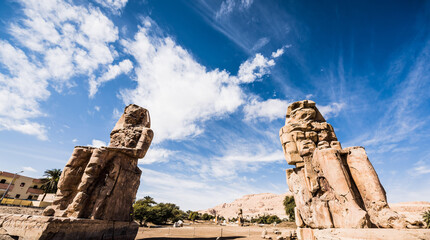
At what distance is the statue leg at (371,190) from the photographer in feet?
10.8

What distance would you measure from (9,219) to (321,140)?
821 centimetres

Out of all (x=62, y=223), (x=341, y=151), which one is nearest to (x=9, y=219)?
(x=62, y=223)

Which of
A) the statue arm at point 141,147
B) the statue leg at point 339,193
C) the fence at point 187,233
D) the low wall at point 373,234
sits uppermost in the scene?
the statue arm at point 141,147

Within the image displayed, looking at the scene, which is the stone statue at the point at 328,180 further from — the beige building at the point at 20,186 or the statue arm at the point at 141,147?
the beige building at the point at 20,186

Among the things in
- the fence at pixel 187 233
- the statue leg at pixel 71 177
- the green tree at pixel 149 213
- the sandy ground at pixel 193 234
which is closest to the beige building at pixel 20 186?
the green tree at pixel 149 213

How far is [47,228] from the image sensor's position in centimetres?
407

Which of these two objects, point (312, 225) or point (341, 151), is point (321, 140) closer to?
point (341, 151)

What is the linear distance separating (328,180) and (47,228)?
6368 mm

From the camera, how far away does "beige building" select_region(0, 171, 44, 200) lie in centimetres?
2969

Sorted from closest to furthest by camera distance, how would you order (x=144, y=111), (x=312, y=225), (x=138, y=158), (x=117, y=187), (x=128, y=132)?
(x=312, y=225)
(x=117, y=187)
(x=138, y=158)
(x=128, y=132)
(x=144, y=111)

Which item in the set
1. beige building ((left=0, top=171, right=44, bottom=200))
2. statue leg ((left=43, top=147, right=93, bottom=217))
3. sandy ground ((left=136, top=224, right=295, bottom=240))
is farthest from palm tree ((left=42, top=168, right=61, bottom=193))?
statue leg ((left=43, top=147, right=93, bottom=217))

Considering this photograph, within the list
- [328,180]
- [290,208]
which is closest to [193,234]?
[328,180]

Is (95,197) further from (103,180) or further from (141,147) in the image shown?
(141,147)

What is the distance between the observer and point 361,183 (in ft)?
13.8
